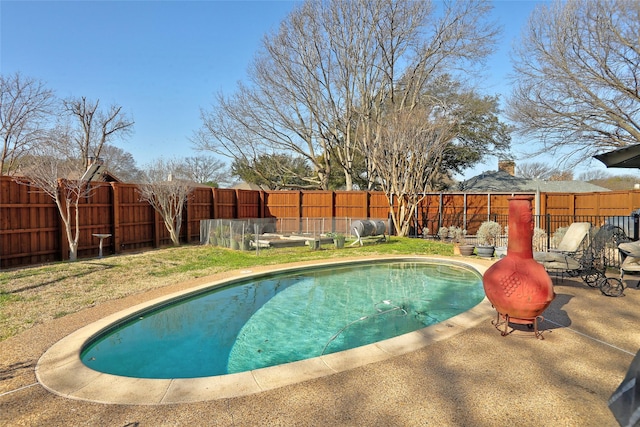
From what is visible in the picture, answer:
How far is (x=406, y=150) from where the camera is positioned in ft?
53.0

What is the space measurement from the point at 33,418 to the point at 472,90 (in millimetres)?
26857

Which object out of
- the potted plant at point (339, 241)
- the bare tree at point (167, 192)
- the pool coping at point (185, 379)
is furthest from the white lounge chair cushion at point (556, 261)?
the bare tree at point (167, 192)

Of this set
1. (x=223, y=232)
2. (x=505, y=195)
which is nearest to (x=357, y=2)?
(x=505, y=195)

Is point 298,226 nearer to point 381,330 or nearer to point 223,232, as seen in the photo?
point 223,232

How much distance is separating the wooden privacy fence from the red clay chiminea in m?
2.27

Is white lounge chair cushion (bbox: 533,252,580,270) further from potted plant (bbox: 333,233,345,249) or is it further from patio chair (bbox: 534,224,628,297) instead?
potted plant (bbox: 333,233,345,249)

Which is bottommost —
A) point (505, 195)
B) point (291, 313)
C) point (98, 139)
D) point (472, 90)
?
point (291, 313)

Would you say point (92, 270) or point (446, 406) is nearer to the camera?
point (446, 406)

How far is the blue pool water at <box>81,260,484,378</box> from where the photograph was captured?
4.41m

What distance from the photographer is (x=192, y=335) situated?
5.30 meters

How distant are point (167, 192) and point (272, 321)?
31.1ft

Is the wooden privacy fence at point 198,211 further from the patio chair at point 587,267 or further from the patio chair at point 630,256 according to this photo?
the patio chair at point 630,256

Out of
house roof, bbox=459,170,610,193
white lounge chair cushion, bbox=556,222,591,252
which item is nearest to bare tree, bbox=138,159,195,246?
white lounge chair cushion, bbox=556,222,591,252

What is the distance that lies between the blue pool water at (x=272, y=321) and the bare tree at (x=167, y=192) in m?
6.91
